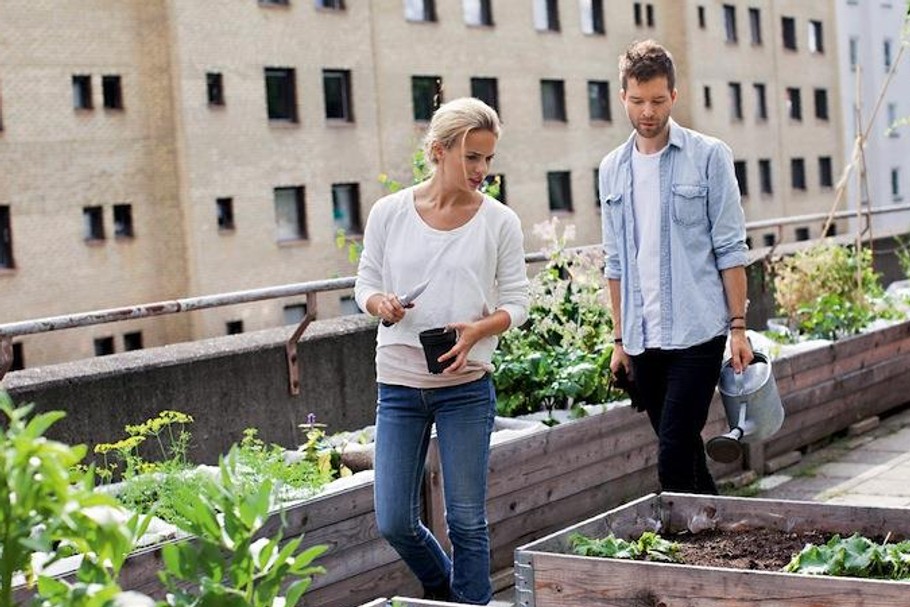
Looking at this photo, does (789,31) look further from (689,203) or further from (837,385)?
(689,203)

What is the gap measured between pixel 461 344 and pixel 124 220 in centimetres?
3025

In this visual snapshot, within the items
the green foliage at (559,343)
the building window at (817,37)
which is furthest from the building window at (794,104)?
the green foliage at (559,343)

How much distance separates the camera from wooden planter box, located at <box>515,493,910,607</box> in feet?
13.1

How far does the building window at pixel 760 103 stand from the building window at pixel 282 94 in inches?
898

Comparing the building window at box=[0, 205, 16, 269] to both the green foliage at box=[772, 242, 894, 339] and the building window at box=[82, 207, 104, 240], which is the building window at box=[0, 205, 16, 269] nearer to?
the building window at box=[82, 207, 104, 240]

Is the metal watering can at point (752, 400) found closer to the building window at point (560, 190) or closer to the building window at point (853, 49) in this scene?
the building window at point (560, 190)

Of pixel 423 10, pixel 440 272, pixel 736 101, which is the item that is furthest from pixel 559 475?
pixel 736 101

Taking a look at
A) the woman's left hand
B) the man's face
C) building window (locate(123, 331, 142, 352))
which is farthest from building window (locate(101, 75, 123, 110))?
the woman's left hand

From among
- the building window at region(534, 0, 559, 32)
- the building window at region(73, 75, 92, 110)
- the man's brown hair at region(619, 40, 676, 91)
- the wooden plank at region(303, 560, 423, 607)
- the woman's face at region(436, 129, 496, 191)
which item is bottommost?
the wooden plank at region(303, 560, 423, 607)

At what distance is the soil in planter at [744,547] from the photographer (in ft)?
15.3

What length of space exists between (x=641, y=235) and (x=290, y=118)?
104 ft

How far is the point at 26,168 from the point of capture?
31844mm

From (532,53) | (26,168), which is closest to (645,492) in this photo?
(26,168)

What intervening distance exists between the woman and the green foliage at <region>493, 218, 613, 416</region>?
261 centimetres
